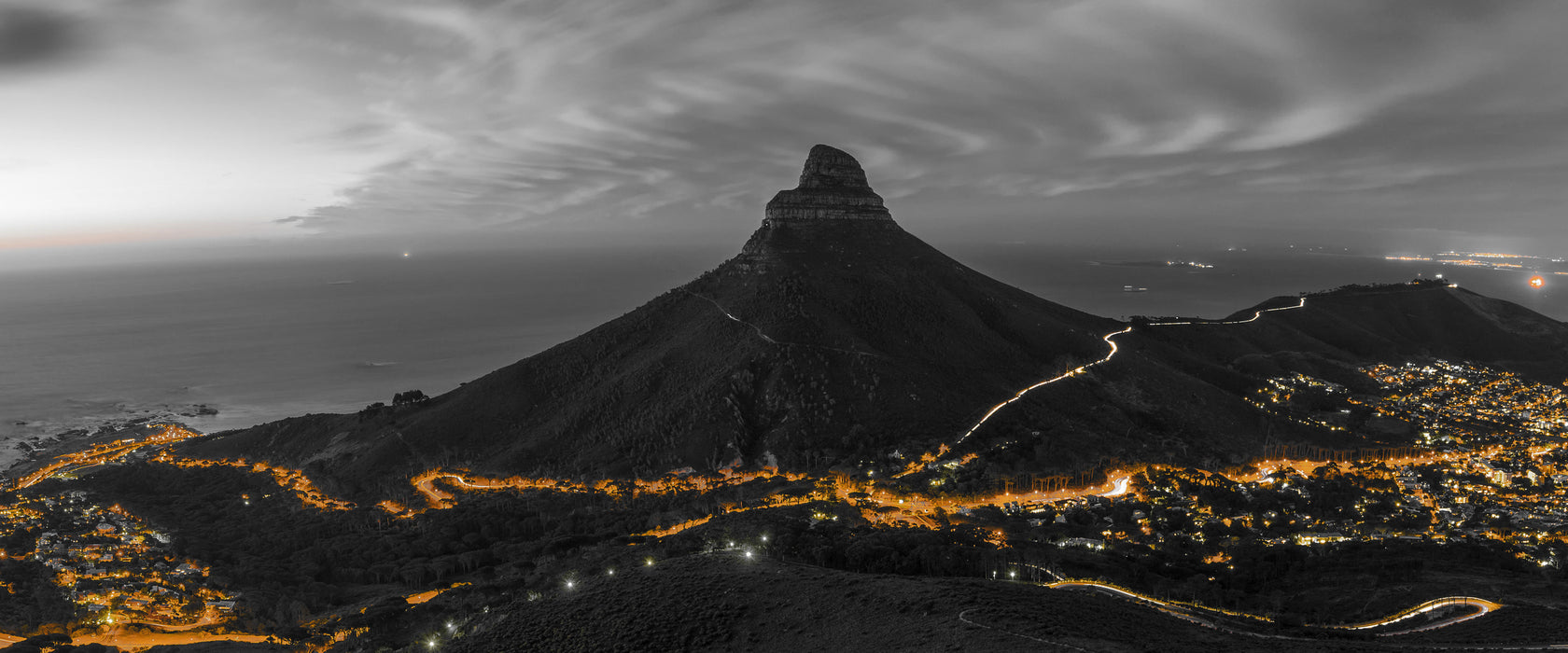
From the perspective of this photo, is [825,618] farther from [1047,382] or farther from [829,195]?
[829,195]

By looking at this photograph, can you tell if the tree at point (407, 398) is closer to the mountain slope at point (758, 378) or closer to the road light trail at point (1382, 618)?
the mountain slope at point (758, 378)

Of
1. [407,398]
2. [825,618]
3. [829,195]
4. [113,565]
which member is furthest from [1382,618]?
[407,398]

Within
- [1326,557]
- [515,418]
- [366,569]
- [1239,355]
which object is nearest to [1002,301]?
[1239,355]

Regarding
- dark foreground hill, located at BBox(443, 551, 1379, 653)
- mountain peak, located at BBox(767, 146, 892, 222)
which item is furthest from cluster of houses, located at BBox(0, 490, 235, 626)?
mountain peak, located at BBox(767, 146, 892, 222)

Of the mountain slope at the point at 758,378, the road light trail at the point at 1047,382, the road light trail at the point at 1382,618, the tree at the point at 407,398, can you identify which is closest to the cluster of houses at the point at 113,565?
the mountain slope at the point at 758,378

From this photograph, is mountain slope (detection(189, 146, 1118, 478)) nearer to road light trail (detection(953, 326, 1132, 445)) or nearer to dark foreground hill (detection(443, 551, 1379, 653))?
road light trail (detection(953, 326, 1132, 445))

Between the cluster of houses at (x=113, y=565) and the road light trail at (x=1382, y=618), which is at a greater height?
the road light trail at (x=1382, y=618)

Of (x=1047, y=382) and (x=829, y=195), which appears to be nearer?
(x=1047, y=382)

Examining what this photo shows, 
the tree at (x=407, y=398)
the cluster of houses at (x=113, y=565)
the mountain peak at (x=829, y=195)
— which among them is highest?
the mountain peak at (x=829, y=195)
